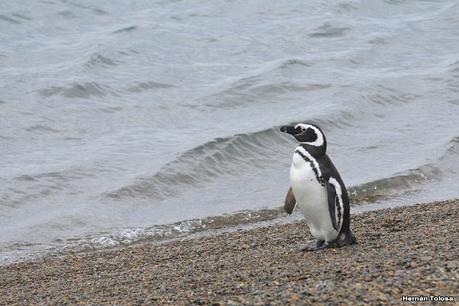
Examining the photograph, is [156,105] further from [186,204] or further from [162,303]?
[162,303]

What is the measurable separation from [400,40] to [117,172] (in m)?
11.6

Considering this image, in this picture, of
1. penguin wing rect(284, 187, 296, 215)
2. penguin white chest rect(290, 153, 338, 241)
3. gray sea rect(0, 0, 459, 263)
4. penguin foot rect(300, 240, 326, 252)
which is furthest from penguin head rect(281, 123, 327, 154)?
gray sea rect(0, 0, 459, 263)

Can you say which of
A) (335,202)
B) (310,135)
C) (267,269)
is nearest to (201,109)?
(310,135)

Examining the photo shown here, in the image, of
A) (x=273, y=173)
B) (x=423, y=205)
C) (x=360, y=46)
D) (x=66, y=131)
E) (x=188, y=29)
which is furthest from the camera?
(x=188, y=29)

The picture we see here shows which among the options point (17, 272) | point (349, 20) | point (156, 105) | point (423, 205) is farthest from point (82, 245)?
point (349, 20)

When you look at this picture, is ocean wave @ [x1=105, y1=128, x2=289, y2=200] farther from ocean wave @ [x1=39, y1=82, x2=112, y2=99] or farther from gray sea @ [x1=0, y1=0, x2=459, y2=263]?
ocean wave @ [x1=39, y1=82, x2=112, y2=99]

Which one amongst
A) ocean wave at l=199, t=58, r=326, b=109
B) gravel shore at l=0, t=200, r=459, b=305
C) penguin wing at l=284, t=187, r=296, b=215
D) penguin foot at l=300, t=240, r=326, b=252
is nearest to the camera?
gravel shore at l=0, t=200, r=459, b=305

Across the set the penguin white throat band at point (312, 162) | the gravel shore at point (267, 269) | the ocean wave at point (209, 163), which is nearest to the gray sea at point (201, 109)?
the ocean wave at point (209, 163)

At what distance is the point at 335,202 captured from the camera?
7.26 m

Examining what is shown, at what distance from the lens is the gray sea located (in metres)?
11.2

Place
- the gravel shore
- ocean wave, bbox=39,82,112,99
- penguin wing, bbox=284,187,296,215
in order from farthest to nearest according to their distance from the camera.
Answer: ocean wave, bbox=39,82,112,99, penguin wing, bbox=284,187,296,215, the gravel shore

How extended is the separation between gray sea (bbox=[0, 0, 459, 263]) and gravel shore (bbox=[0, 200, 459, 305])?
54.6 inches

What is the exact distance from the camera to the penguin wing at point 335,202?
722 cm

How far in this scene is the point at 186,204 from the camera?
1150 cm
